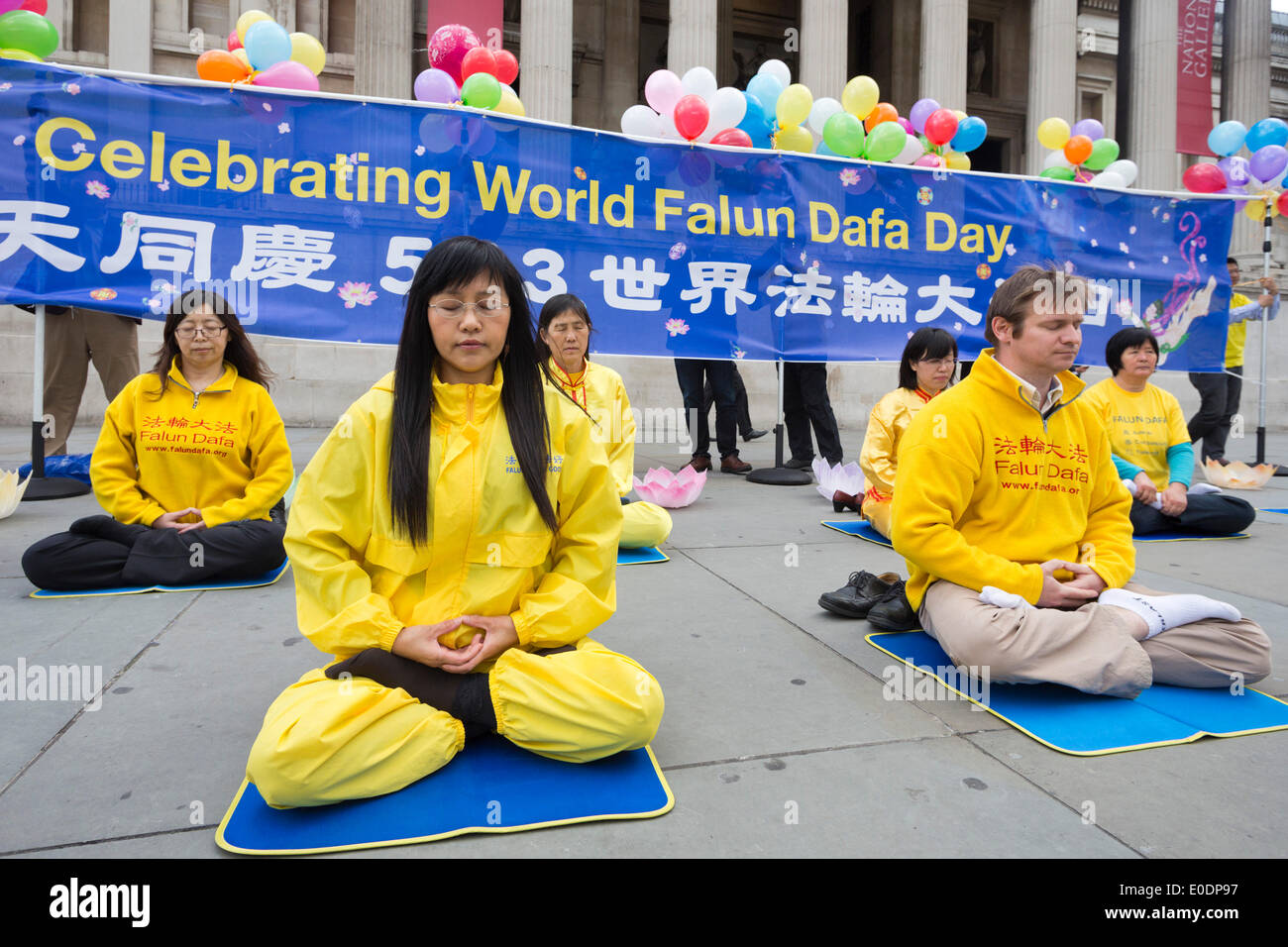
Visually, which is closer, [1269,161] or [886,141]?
[886,141]

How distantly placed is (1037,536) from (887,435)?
236cm

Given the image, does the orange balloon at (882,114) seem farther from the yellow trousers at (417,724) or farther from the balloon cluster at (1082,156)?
the yellow trousers at (417,724)

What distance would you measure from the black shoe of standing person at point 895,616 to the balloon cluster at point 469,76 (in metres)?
5.36

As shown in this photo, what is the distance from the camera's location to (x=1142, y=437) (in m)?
5.25

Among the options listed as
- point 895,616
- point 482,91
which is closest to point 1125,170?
point 482,91

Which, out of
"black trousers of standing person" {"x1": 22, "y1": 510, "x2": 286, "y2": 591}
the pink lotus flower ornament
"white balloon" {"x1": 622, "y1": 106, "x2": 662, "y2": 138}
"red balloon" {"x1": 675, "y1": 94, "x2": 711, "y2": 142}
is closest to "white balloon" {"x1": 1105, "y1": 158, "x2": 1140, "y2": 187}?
"red balloon" {"x1": 675, "y1": 94, "x2": 711, "y2": 142}

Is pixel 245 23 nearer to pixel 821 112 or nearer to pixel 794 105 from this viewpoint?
pixel 794 105

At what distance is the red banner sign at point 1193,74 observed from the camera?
16.4m

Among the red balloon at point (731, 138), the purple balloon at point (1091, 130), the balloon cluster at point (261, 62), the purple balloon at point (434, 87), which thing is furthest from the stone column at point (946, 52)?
the balloon cluster at point (261, 62)

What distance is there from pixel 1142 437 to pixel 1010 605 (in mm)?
3296

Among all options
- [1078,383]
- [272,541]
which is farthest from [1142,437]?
[272,541]

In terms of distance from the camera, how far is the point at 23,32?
5973 mm

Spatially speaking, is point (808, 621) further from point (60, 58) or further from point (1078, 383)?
point (60, 58)

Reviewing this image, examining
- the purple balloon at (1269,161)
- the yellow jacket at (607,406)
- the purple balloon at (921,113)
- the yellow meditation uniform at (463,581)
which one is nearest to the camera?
the yellow meditation uniform at (463,581)
